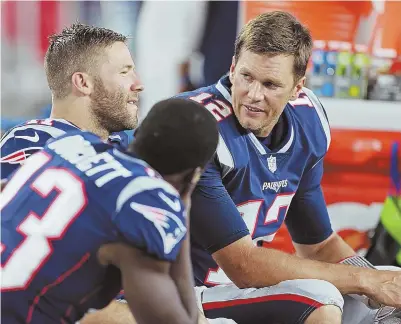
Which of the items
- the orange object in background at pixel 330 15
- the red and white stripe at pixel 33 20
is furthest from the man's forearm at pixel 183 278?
the orange object in background at pixel 330 15

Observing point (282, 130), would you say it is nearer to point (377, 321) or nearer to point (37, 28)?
point (377, 321)

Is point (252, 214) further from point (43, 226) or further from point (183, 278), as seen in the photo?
point (43, 226)

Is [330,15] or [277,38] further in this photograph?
[330,15]

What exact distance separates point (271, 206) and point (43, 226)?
953 mm

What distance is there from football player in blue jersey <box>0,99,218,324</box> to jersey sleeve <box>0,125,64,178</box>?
46cm

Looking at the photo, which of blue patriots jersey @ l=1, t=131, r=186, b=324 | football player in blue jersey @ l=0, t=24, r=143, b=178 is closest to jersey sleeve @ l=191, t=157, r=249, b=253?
football player in blue jersey @ l=0, t=24, r=143, b=178

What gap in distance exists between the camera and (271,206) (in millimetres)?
2062

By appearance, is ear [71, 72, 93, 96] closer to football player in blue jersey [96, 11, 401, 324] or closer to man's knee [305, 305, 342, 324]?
football player in blue jersey [96, 11, 401, 324]

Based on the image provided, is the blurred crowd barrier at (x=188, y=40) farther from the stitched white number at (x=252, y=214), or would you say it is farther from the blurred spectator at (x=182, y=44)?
the stitched white number at (x=252, y=214)

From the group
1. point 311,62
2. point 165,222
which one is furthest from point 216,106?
point 311,62

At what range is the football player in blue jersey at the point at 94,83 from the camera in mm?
1996

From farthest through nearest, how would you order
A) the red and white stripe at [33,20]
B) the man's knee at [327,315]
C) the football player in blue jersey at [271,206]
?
the red and white stripe at [33,20], the football player in blue jersey at [271,206], the man's knee at [327,315]

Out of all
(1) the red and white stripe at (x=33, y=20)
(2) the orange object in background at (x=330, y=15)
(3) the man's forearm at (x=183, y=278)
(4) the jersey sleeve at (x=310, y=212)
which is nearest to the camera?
(3) the man's forearm at (x=183, y=278)

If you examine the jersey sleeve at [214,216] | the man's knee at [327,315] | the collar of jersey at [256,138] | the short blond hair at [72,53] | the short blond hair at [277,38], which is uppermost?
the short blond hair at [277,38]
